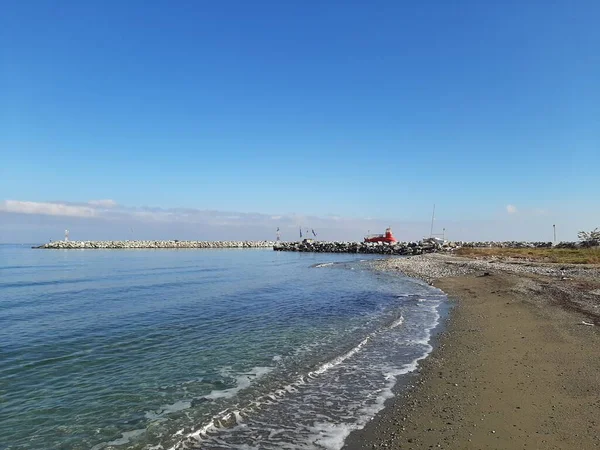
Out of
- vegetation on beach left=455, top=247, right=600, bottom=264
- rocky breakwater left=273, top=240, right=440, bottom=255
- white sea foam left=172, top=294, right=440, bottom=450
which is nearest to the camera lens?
white sea foam left=172, top=294, right=440, bottom=450

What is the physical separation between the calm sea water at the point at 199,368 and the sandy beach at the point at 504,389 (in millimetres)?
788

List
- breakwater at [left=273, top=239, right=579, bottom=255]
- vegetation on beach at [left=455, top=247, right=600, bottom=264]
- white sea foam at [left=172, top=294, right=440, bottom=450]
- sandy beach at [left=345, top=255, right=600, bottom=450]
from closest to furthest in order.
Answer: sandy beach at [left=345, top=255, right=600, bottom=450], white sea foam at [left=172, top=294, right=440, bottom=450], vegetation on beach at [left=455, top=247, right=600, bottom=264], breakwater at [left=273, top=239, right=579, bottom=255]

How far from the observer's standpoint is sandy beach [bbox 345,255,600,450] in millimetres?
6914

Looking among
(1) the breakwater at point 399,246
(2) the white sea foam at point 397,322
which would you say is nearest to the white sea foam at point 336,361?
(2) the white sea foam at point 397,322

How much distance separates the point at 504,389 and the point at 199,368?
8.25 m

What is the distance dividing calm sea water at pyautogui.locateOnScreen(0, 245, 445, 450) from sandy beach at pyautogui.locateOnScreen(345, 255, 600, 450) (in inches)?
31.0

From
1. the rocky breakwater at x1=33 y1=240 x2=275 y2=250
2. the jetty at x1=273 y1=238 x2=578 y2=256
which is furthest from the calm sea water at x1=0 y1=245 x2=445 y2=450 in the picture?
the rocky breakwater at x1=33 y1=240 x2=275 y2=250

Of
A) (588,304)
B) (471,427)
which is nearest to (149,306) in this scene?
(471,427)

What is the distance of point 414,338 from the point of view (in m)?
15.1

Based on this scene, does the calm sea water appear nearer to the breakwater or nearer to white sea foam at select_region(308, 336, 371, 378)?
white sea foam at select_region(308, 336, 371, 378)

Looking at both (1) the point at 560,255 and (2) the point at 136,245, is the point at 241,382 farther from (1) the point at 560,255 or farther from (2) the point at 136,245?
(2) the point at 136,245

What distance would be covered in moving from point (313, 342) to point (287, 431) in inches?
272

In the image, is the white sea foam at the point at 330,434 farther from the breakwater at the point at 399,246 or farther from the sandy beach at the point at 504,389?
the breakwater at the point at 399,246

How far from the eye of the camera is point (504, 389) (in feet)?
29.7
